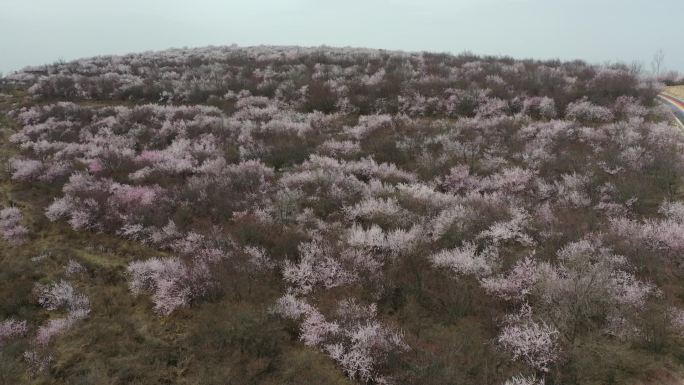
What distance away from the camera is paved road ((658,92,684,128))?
45.9 feet

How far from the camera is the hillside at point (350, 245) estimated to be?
5.48 meters

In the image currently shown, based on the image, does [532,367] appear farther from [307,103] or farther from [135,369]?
[307,103]

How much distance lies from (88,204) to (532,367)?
30.8ft

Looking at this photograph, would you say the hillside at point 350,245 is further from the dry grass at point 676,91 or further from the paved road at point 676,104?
the dry grass at point 676,91

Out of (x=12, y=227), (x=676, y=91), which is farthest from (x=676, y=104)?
(x=12, y=227)

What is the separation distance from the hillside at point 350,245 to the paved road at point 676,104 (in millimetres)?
643

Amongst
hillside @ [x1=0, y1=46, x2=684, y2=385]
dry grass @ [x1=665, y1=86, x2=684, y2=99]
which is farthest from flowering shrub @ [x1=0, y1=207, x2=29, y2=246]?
dry grass @ [x1=665, y1=86, x2=684, y2=99]

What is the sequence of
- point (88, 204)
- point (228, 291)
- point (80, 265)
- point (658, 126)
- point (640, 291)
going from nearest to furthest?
point (640, 291) → point (228, 291) → point (80, 265) → point (88, 204) → point (658, 126)

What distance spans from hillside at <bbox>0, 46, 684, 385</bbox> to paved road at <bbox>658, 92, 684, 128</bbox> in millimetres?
643

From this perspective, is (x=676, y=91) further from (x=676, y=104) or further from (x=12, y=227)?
(x=12, y=227)

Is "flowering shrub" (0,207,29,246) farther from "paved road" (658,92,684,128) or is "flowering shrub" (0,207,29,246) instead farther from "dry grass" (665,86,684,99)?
"dry grass" (665,86,684,99)

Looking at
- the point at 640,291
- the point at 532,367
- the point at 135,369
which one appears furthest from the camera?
the point at 640,291

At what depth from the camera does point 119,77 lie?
2186 centimetres

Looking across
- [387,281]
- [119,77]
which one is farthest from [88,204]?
[119,77]
